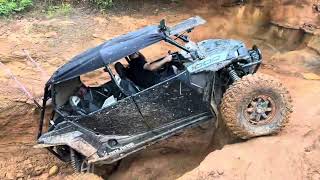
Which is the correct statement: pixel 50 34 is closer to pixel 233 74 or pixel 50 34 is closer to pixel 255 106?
pixel 233 74

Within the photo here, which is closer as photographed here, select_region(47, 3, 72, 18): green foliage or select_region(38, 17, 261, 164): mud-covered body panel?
select_region(38, 17, 261, 164): mud-covered body panel

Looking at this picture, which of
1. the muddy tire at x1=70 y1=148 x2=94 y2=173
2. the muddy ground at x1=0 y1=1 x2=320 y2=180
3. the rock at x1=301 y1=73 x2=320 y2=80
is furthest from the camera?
the rock at x1=301 y1=73 x2=320 y2=80

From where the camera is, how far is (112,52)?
22.2 ft

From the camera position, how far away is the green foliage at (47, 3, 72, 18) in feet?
34.5

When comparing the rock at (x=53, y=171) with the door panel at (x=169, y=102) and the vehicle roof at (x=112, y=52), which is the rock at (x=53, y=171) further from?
the door panel at (x=169, y=102)

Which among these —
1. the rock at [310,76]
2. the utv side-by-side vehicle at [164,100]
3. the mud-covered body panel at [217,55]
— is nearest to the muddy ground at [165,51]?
the rock at [310,76]

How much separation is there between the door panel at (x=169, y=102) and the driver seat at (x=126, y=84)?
24 centimetres

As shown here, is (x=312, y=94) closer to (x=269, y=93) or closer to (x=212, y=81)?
(x=269, y=93)

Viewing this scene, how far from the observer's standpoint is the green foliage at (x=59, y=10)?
10527 millimetres

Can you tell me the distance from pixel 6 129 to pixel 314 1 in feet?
20.4

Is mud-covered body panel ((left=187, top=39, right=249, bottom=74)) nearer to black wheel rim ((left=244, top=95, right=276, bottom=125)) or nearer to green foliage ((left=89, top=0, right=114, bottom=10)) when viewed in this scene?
black wheel rim ((left=244, top=95, right=276, bottom=125))

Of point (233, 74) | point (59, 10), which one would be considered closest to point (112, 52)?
point (233, 74)

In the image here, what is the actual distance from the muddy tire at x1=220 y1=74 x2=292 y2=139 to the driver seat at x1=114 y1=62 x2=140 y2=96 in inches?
48.6

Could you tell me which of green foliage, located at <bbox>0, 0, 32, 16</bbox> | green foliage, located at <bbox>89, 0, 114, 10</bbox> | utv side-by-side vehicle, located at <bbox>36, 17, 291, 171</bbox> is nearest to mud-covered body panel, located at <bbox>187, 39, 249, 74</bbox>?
utv side-by-side vehicle, located at <bbox>36, 17, 291, 171</bbox>
